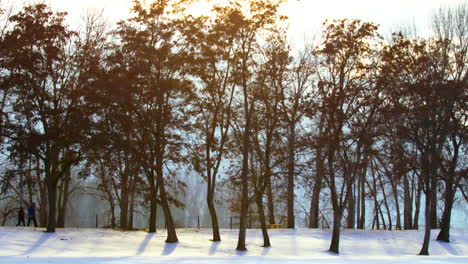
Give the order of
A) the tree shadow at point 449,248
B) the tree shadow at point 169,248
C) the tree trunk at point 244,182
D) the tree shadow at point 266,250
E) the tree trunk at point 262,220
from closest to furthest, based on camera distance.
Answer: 1. the tree shadow at point 169,248
2. the tree shadow at point 266,250
3. the tree trunk at point 244,182
4. the tree trunk at point 262,220
5. the tree shadow at point 449,248

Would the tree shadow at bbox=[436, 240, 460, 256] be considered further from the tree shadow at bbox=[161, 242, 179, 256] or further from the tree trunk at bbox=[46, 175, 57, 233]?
the tree trunk at bbox=[46, 175, 57, 233]

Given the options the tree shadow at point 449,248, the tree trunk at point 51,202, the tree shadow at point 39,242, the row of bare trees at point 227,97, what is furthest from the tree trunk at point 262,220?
the tree trunk at point 51,202

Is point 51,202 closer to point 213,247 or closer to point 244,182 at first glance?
point 213,247

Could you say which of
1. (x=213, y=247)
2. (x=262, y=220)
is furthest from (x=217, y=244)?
(x=262, y=220)

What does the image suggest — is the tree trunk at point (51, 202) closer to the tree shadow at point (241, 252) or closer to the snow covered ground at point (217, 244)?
the snow covered ground at point (217, 244)

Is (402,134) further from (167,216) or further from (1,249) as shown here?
(1,249)

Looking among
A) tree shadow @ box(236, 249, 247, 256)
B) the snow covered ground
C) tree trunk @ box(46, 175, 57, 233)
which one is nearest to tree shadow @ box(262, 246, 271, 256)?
the snow covered ground

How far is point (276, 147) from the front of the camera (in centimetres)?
3045

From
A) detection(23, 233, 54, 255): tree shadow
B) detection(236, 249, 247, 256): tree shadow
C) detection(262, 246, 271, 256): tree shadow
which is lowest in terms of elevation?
detection(236, 249, 247, 256): tree shadow

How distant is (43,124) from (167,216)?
341 inches

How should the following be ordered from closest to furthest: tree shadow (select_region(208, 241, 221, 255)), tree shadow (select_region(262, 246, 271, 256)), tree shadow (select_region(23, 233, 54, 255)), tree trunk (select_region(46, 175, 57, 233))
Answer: tree shadow (select_region(23, 233, 54, 255)), tree shadow (select_region(208, 241, 221, 255)), tree shadow (select_region(262, 246, 271, 256)), tree trunk (select_region(46, 175, 57, 233))

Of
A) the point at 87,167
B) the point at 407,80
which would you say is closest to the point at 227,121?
the point at 87,167

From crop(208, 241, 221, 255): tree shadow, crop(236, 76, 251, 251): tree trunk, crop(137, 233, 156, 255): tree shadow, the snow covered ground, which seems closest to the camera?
the snow covered ground

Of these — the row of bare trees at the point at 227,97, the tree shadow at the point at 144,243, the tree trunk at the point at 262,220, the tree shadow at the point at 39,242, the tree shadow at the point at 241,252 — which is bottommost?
the tree shadow at the point at 241,252
